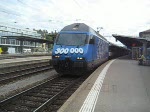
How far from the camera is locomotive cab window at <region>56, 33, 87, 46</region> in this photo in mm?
17250

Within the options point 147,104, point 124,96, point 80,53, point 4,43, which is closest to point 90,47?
point 80,53

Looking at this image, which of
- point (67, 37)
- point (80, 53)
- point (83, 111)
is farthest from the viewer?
point (67, 37)

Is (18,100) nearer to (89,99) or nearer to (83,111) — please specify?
(89,99)

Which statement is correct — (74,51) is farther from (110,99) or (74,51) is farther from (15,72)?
(110,99)

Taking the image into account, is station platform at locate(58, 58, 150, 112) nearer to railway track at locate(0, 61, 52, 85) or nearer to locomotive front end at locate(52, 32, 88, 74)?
locomotive front end at locate(52, 32, 88, 74)

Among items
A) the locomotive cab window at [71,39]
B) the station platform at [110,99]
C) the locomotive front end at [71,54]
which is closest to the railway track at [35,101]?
the station platform at [110,99]

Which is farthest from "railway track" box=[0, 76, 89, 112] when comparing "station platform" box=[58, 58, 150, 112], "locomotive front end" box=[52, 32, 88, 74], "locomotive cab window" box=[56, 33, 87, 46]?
"locomotive cab window" box=[56, 33, 87, 46]

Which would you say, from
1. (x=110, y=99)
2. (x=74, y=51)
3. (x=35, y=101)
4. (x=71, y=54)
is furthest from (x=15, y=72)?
(x=110, y=99)

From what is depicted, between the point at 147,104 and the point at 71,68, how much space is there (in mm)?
8539

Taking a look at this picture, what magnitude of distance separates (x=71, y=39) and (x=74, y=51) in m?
1.07

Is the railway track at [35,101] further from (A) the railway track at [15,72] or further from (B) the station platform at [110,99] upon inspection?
(A) the railway track at [15,72]

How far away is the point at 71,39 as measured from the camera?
1752cm

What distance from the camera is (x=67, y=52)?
16.8 m

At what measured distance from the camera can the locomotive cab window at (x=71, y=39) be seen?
17.2 meters
